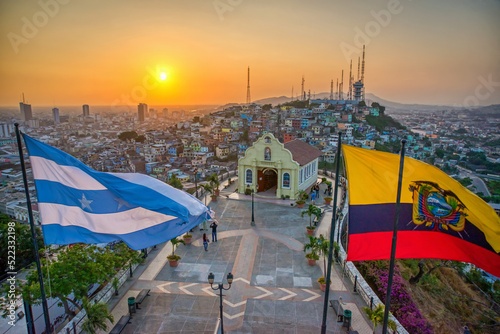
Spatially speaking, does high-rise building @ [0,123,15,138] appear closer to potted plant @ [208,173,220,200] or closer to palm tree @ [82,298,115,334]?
potted plant @ [208,173,220,200]

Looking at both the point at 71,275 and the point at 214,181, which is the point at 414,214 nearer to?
the point at 71,275

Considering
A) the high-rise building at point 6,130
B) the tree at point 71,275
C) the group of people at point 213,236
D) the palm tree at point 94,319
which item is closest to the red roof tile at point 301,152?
the group of people at point 213,236

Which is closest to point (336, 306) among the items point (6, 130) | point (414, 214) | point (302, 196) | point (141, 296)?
point (414, 214)

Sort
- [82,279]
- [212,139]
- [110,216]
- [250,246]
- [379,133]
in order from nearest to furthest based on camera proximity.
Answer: [110,216] → [82,279] → [250,246] → [212,139] → [379,133]

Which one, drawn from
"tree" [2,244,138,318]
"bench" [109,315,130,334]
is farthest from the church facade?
"bench" [109,315,130,334]

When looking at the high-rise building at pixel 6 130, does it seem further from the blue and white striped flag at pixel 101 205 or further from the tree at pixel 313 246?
the blue and white striped flag at pixel 101 205

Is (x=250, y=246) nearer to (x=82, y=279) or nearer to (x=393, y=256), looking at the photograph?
(x=82, y=279)

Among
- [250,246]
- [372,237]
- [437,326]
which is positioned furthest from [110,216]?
[437,326]
